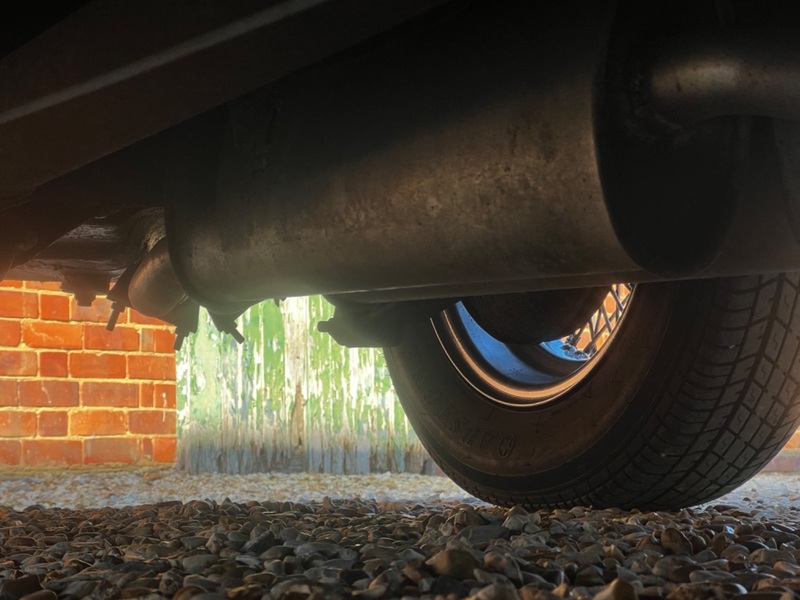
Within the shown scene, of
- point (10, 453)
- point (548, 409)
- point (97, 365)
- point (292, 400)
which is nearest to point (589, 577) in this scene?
point (548, 409)

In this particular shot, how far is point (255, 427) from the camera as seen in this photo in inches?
176

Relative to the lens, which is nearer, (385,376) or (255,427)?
(255,427)

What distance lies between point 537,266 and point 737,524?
0.71 meters

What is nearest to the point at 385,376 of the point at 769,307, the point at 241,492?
the point at 241,492

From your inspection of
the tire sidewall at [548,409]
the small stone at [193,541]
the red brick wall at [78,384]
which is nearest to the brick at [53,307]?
the red brick wall at [78,384]

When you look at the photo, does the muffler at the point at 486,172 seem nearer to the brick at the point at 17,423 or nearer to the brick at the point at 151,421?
the brick at the point at 17,423

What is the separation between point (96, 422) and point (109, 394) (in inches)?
5.2

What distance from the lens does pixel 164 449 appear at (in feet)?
13.3

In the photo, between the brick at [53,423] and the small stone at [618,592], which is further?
the brick at [53,423]

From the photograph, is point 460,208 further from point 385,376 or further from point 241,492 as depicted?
point 385,376

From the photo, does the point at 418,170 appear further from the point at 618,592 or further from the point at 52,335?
the point at 52,335

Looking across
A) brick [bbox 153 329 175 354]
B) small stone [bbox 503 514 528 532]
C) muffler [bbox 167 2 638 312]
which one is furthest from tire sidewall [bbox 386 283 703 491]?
brick [bbox 153 329 175 354]

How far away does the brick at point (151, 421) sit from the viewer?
3973 mm

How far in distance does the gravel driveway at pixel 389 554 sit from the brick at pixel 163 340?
234 cm
